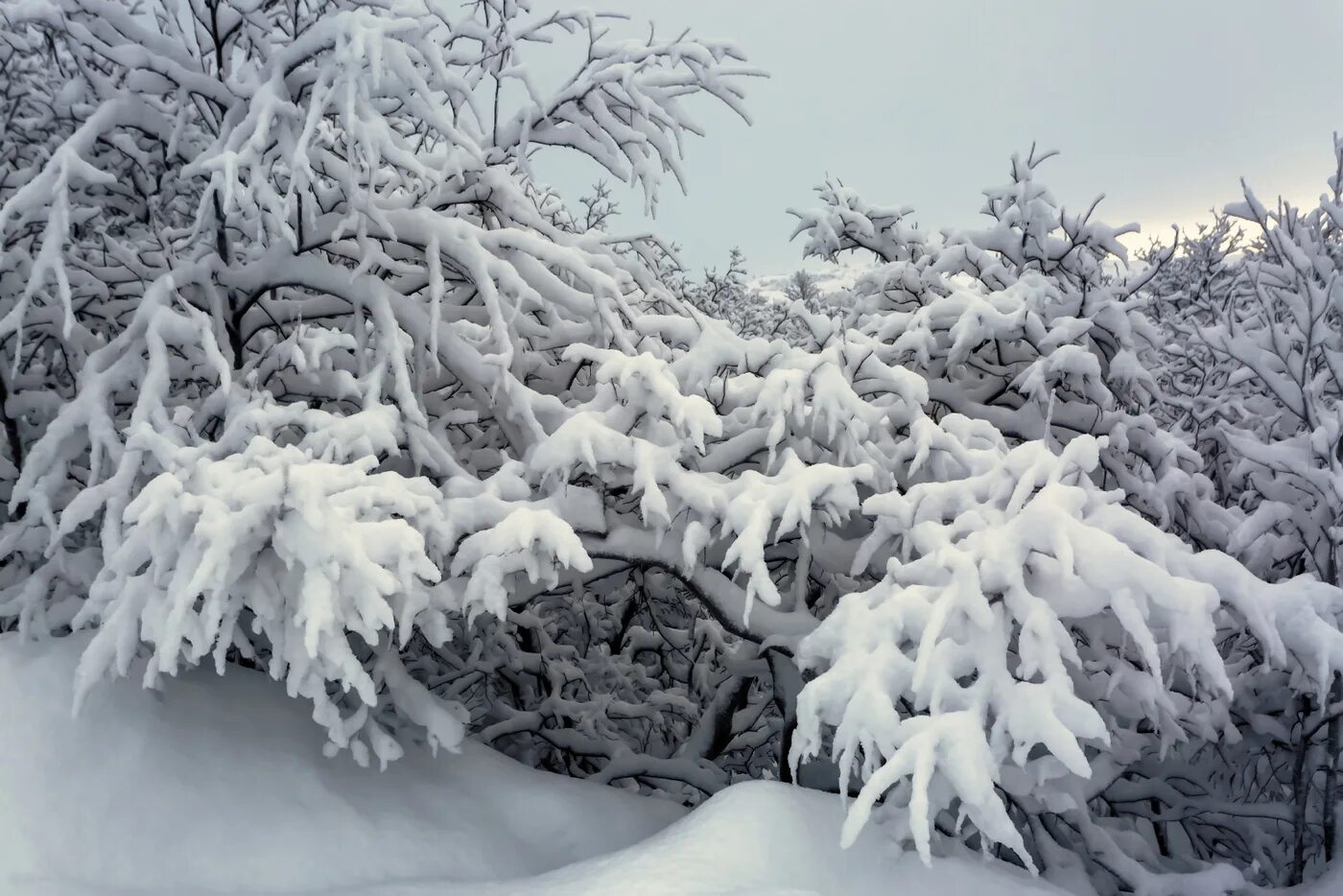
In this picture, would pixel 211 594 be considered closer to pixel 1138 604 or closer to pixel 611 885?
pixel 611 885

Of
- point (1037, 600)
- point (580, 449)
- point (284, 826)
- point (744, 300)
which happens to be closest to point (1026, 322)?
point (1037, 600)

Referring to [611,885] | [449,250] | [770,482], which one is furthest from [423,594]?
[449,250]

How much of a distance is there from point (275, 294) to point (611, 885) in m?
5.01

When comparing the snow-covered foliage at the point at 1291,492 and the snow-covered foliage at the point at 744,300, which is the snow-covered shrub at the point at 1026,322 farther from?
the snow-covered foliage at the point at 744,300

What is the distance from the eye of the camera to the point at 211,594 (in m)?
3.22

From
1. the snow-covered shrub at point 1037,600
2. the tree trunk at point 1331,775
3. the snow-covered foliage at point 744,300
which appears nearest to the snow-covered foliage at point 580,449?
the snow-covered shrub at point 1037,600

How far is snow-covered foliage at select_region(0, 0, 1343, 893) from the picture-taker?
132 inches

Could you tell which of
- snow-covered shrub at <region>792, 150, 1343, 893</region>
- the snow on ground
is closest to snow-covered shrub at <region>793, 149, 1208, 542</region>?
snow-covered shrub at <region>792, 150, 1343, 893</region>

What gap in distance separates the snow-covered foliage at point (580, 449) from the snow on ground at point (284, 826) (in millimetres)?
281

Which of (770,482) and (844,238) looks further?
(844,238)

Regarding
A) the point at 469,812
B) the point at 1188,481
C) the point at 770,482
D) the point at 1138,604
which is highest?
the point at 1188,481

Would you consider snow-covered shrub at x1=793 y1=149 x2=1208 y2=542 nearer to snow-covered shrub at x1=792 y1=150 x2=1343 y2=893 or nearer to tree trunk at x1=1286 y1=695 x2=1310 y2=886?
snow-covered shrub at x1=792 y1=150 x2=1343 y2=893

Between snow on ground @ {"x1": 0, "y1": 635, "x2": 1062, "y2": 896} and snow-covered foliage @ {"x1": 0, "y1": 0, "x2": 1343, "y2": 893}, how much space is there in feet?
0.92

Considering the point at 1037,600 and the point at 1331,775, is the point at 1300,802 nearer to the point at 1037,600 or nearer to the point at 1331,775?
the point at 1331,775
